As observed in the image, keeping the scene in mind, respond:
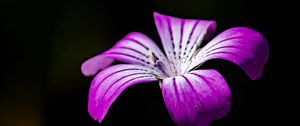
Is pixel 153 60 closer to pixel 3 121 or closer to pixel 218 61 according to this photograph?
pixel 218 61

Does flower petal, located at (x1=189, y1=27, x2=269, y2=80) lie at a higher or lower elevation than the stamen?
higher

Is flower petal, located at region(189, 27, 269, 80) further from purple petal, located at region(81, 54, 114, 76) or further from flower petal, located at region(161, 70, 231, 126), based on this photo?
purple petal, located at region(81, 54, 114, 76)

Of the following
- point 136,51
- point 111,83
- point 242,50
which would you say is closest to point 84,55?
point 136,51

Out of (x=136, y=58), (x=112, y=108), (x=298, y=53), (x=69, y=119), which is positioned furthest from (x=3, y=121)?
(x=298, y=53)

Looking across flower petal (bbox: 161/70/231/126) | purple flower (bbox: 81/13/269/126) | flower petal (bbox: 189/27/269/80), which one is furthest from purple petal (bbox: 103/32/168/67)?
flower petal (bbox: 161/70/231/126)

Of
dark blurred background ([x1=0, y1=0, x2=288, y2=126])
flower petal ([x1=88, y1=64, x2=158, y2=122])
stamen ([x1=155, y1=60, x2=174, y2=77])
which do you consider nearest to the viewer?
flower petal ([x1=88, y1=64, x2=158, y2=122])

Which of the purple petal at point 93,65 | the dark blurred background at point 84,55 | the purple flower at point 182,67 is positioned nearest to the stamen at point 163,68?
the purple flower at point 182,67

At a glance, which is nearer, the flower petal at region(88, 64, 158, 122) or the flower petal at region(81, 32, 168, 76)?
the flower petal at region(88, 64, 158, 122)

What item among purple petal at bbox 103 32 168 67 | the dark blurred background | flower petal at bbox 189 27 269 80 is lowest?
the dark blurred background
